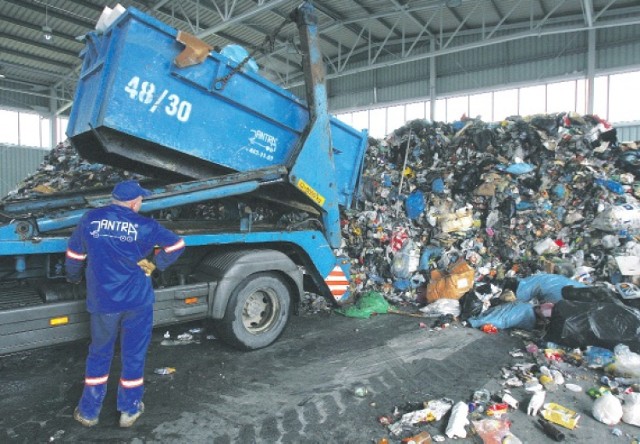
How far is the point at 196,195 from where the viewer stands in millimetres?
3418

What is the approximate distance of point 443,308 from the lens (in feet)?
16.6

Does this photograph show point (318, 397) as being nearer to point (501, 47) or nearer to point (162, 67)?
point (162, 67)

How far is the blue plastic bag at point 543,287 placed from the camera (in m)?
4.75

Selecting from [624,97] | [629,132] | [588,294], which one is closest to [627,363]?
[588,294]

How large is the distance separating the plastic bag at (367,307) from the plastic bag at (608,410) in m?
2.54

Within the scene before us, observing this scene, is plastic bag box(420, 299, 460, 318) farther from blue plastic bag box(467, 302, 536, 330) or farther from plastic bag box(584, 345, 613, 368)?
plastic bag box(584, 345, 613, 368)

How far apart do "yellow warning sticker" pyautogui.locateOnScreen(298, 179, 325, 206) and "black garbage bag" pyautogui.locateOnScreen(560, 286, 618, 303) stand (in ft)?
8.80

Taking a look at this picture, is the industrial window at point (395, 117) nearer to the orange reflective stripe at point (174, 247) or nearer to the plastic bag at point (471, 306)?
the plastic bag at point (471, 306)

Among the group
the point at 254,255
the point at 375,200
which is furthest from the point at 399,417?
the point at 375,200

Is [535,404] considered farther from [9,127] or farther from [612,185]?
[9,127]

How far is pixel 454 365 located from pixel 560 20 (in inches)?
494

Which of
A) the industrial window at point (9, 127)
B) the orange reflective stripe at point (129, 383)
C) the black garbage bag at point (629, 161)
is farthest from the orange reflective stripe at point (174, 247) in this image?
the industrial window at point (9, 127)

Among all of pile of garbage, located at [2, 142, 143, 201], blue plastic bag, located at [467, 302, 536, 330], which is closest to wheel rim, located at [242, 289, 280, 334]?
blue plastic bag, located at [467, 302, 536, 330]

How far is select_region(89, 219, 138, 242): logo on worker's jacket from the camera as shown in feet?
8.07
